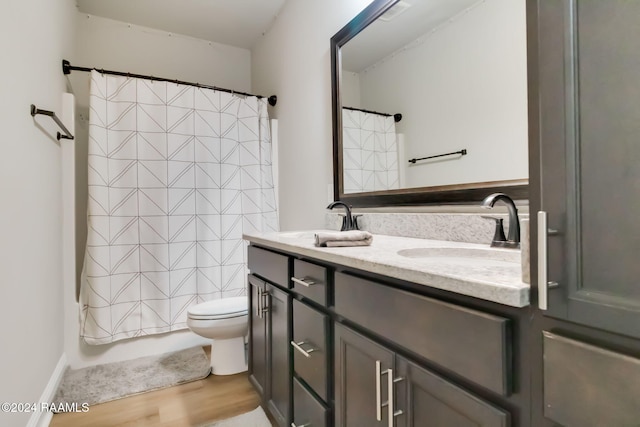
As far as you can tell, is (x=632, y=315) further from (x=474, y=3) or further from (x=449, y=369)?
(x=474, y=3)

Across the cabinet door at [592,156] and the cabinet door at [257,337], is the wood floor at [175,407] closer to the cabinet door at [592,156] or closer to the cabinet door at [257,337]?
the cabinet door at [257,337]

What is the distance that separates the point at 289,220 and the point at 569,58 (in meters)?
2.16

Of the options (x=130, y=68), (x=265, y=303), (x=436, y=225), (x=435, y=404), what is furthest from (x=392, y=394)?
(x=130, y=68)

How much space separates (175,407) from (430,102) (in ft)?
6.36

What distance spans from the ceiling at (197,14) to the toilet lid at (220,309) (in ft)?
7.15

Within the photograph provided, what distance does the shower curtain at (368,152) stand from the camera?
155cm

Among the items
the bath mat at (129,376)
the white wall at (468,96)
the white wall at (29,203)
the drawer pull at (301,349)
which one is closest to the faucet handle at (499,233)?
the white wall at (468,96)

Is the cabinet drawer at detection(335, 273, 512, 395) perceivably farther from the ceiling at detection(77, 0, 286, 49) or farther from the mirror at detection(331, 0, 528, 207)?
the ceiling at detection(77, 0, 286, 49)

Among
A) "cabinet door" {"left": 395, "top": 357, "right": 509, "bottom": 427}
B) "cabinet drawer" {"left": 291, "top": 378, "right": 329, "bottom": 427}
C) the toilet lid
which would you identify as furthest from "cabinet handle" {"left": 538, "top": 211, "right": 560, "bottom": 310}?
the toilet lid

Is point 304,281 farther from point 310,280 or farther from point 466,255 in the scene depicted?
point 466,255

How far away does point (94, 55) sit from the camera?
100 inches

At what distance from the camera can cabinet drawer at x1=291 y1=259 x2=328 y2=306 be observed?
3.32ft

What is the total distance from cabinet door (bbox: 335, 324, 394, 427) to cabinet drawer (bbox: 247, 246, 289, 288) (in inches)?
15.3

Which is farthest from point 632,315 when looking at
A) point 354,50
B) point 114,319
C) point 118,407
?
point 114,319
